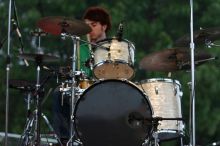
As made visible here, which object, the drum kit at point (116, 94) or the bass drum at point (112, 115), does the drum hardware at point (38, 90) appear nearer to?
the drum kit at point (116, 94)

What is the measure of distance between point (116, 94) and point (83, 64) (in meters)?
1.17

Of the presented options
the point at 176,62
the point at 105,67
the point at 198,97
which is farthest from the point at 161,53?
the point at 198,97

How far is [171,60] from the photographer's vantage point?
7023 millimetres

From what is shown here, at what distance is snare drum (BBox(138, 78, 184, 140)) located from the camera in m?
6.97

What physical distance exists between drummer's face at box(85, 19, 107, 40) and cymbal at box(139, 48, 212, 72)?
70 centimetres

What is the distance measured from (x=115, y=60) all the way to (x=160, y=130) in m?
0.98

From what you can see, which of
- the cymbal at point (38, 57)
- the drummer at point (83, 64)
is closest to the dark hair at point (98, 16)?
the drummer at point (83, 64)

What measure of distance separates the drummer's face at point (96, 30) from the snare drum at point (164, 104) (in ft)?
2.76

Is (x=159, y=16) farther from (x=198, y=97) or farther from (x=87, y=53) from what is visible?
(x=87, y=53)

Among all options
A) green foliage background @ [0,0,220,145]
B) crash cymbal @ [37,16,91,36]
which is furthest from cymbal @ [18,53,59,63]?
green foliage background @ [0,0,220,145]

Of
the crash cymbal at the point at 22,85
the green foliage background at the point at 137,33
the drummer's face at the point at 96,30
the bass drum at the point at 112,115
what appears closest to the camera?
the bass drum at the point at 112,115

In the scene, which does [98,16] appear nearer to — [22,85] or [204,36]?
[22,85]

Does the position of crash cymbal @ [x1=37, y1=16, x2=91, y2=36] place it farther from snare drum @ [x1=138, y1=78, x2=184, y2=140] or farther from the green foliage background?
the green foliage background

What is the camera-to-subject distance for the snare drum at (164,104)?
275 inches
